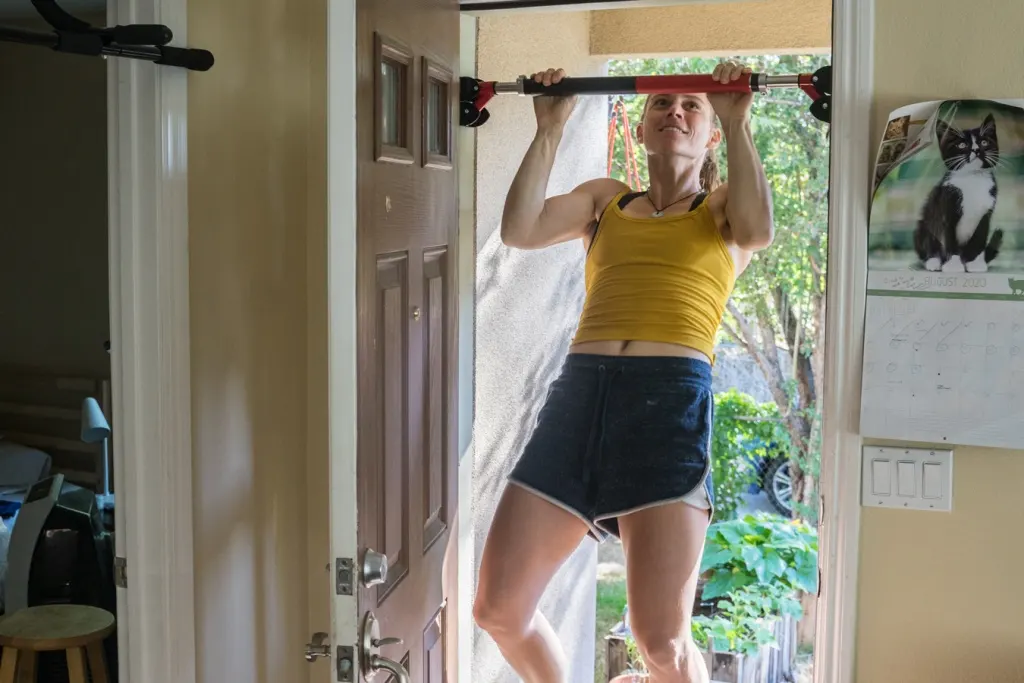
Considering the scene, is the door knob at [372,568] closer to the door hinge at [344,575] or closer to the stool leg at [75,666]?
the door hinge at [344,575]

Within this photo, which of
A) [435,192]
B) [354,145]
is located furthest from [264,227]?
[354,145]

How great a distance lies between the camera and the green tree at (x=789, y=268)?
204 inches

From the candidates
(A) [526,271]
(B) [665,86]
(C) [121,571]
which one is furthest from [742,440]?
(C) [121,571]

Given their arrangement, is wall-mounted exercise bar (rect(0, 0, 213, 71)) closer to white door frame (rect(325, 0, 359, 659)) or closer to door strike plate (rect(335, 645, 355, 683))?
white door frame (rect(325, 0, 359, 659))

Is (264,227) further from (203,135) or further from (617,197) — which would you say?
(617,197)

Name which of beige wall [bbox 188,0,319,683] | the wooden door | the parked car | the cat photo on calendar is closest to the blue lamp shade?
beige wall [bbox 188,0,319,683]

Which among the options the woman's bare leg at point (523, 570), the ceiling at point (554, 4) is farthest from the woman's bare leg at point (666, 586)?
the ceiling at point (554, 4)

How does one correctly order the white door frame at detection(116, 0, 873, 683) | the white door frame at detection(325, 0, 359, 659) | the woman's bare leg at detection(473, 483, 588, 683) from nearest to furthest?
the white door frame at detection(325, 0, 359, 659) < the white door frame at detection(116, 0, 873, 683) < the woman's bare leg at detection(473, 483, 588, 683)

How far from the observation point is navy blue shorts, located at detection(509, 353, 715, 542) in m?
2.09

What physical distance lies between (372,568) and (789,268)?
4.14 metres

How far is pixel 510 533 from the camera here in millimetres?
2164

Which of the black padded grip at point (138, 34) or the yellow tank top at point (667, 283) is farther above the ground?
the black padded grip at point (138, 34)

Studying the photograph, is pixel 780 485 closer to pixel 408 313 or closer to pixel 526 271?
pixel 526 271

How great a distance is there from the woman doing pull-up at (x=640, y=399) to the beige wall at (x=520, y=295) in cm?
39
